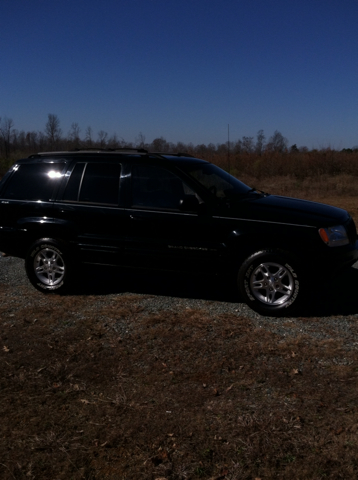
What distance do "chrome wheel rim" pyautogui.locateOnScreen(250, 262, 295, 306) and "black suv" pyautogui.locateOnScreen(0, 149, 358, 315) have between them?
1 cm

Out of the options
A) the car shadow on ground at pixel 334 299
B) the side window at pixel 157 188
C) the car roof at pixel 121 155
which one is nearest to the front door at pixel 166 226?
the side window at pixel 157 188

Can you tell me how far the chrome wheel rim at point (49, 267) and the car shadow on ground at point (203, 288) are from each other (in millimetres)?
372

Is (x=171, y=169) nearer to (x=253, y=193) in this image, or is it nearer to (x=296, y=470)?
(x=253, y=193)

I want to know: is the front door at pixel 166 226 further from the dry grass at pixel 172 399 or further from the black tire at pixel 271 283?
the dry grass at pixel 172 399

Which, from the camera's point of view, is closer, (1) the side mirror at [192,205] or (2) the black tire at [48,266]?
(1) the side mirror at [192,205]

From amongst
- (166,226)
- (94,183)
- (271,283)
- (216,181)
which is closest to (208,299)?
(271,283)

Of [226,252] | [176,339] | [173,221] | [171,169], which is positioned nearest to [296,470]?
[176,339]

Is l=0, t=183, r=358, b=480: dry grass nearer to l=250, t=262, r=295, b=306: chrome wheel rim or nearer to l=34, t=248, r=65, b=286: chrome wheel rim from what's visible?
l=250, t=262, r=295, b=306: chrome wheel rim

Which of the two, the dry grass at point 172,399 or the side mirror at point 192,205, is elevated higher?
the side mirror at point 192,205

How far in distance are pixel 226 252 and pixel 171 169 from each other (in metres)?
1.31

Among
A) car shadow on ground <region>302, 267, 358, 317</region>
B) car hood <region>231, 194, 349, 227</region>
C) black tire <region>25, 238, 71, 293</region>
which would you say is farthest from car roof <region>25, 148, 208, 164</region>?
car shadow on ground <region>302, 267, 358, 317</region>

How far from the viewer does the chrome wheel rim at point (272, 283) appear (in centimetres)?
606

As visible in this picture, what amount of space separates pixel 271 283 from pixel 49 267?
3085 mm

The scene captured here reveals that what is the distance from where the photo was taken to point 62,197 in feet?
22.9
